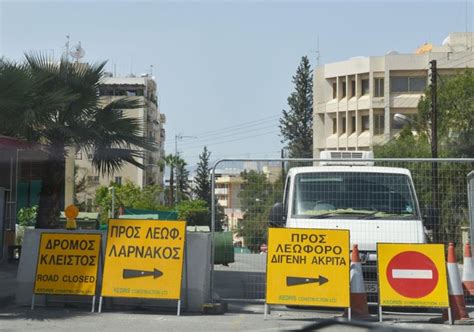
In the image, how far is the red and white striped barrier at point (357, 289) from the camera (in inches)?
447

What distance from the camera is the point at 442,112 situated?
40281mm

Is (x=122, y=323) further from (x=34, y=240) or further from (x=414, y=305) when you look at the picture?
(x=414, y=305)

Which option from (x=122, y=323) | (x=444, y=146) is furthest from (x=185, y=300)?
(x=444, y=146)


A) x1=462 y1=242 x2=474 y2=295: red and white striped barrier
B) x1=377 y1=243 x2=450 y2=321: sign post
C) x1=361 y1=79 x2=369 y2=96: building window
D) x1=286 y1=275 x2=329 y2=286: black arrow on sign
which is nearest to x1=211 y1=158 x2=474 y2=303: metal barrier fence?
x1=377 y1=243 x2=450 y2=321: sign post

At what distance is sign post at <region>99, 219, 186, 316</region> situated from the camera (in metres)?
11.5

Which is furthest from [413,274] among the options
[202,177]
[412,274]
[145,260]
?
[202,177]

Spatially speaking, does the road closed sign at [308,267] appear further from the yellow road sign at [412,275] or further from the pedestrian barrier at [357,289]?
the yellow road sign at [412,275]

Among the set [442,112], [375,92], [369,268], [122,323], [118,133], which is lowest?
[122,323]

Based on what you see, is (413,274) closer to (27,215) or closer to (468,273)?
(468,273)

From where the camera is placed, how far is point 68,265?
11.9m

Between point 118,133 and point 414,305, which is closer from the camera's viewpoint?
point 414,305

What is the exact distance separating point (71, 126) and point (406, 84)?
54.6m

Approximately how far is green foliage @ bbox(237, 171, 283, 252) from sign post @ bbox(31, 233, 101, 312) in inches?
100.0

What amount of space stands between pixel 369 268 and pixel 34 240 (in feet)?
17.1
